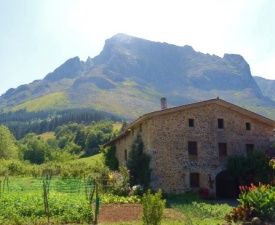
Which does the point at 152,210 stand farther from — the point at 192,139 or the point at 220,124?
the point at 220,124

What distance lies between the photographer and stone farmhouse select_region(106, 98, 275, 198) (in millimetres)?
26578

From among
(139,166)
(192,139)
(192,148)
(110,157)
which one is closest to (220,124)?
(192,139)

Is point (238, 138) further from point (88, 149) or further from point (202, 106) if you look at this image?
point (88, 149)

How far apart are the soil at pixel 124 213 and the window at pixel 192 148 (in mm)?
7937

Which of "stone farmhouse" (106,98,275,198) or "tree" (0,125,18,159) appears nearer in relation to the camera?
"stone farmhouse" (106,98,275,198)

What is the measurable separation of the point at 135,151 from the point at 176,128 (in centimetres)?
367

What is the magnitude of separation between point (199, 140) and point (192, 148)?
88 cm

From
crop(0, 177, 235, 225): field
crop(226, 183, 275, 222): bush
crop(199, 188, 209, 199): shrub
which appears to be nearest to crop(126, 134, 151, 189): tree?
crop(199, 188, 209, 199): shrub

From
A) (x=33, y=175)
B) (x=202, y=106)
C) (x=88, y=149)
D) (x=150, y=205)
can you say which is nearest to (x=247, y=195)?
(x=150, y=205)

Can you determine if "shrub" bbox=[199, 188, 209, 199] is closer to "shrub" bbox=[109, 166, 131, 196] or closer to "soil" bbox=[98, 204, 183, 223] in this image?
"shrub" bbox=[109, 166, 131, 196]

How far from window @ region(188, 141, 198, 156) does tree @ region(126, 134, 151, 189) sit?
3.46 m

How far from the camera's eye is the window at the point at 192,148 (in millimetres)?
27578

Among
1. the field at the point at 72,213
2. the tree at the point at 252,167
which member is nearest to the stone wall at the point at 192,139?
the tree at the point at 252,167

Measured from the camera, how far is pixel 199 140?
27.9 m
